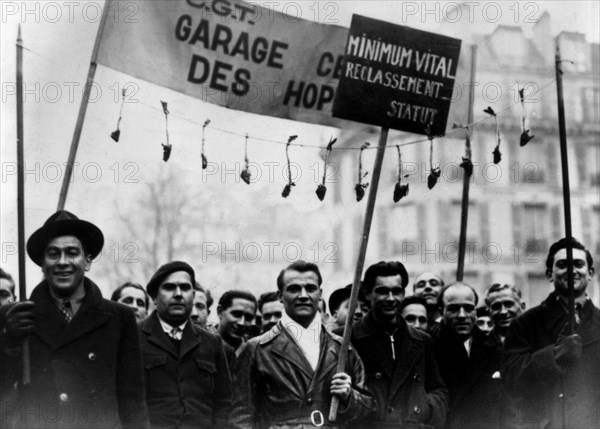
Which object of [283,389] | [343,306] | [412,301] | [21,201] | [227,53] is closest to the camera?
[21,201]

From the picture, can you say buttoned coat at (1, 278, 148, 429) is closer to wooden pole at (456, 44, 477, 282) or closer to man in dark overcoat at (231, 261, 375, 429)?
man in dark overcoat at (231, 261, 375, 429)

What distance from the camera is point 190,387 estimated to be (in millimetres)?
5887

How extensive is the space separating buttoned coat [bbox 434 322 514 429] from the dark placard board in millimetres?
1497

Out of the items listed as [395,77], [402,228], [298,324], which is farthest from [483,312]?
[402,228]

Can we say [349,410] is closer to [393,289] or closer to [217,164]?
[393,289]

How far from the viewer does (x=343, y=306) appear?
7.56m

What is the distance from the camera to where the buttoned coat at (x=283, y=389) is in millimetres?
5684

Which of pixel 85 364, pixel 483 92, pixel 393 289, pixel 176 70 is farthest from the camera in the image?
pixel 483 92

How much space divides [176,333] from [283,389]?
79 cm

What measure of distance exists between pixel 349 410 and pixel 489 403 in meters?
1.44

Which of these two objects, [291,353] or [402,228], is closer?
[291,353]

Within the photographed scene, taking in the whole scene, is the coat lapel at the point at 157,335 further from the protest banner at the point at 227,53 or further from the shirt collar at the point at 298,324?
the protest banner at the point at 227,53

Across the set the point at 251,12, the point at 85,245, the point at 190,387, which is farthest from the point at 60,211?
the point at 251,12

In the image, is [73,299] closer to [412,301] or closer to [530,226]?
[412,301]
